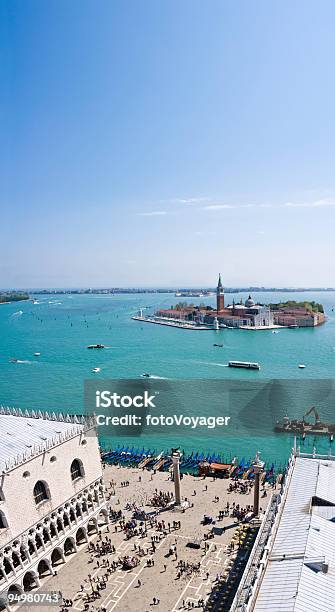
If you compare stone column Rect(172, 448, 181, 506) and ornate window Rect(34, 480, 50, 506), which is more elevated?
ornate window Rect(34, 480, 50, 506)

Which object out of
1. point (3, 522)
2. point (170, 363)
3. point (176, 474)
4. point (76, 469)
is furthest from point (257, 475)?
point (170, 363)

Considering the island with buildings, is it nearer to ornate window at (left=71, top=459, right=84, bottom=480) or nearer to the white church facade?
the white church facade

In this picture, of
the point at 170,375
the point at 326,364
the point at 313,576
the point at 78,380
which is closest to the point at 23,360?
the point at 78,380

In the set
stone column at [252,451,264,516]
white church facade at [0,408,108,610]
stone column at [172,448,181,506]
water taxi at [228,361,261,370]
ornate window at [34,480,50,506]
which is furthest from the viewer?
water taxi at [228,361,261,370]

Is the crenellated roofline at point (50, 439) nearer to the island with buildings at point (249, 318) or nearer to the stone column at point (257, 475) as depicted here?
the stone column at point (257, 475)

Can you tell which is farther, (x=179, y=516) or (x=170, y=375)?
(x=170, y=375)

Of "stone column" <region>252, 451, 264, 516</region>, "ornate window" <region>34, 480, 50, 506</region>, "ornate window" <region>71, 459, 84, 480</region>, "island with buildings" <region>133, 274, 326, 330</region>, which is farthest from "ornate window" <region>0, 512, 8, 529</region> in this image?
"island with buildings" <region>133, 274, 326, 330</region>

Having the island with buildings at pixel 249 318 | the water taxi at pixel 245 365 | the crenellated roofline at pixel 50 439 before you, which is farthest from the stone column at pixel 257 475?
the island with buildings at pixel 249 318

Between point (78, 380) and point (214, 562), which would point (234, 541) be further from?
point (78, 380)
